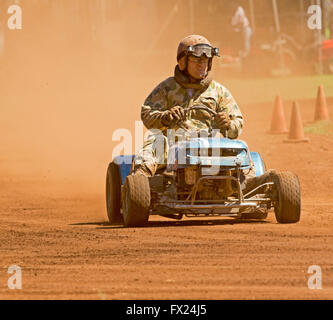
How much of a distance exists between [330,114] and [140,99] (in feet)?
19.5

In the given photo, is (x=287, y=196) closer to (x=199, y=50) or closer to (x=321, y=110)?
(x=199, y=50)

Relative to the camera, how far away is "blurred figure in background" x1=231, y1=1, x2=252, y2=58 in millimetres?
36531

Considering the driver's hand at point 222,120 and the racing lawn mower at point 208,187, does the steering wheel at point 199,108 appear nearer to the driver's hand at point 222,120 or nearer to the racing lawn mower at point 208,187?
the driver's hand at point 222,120

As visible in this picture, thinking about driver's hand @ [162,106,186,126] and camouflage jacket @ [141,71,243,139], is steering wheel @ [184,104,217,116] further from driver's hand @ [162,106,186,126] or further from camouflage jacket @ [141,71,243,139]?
driver's hand @ [162,106,186,126]

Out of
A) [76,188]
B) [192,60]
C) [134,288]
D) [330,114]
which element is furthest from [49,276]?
[330,114]

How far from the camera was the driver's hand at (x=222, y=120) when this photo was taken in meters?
12.0

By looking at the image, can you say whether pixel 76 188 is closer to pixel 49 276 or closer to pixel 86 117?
pixel 49 276

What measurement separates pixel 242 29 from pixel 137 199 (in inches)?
1021

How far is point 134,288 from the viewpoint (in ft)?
27.0

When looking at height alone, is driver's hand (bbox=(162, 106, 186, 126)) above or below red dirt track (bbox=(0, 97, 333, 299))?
above

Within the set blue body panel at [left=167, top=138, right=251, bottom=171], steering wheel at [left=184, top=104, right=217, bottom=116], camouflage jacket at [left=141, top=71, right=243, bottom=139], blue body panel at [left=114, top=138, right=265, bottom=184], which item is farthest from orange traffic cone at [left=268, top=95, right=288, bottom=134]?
blue body panel at [left=167, top=138, right=251, bottom=171]

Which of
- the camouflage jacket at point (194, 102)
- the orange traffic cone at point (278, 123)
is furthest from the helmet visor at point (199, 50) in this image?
the orange traffic cone at point (278, 123)

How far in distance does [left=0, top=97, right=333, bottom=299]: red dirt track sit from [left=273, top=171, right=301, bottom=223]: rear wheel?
12 cm

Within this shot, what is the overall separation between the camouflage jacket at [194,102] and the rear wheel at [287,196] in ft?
3.03
